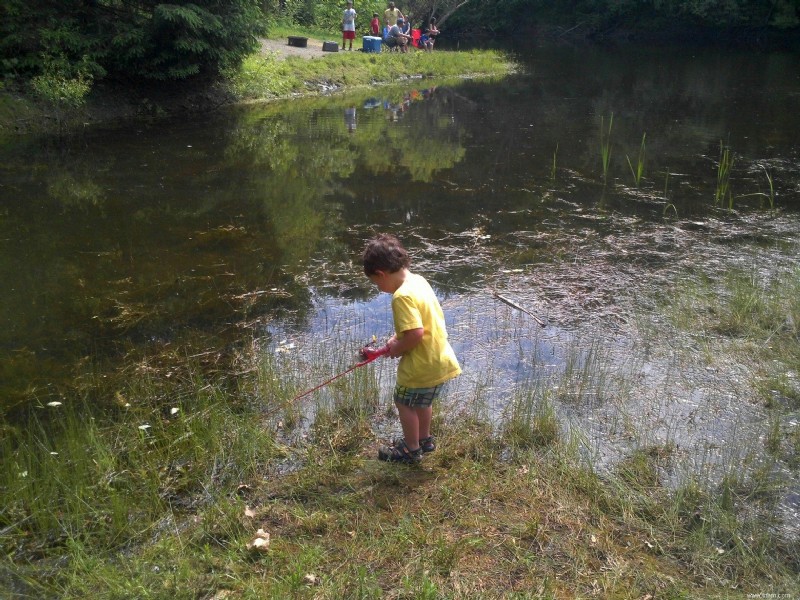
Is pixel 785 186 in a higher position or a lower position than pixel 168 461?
higher

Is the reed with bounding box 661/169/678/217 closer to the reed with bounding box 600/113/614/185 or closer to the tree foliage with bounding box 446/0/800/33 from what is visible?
the reed with bounding box 600/113/614/185

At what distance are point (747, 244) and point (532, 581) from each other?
604 cm

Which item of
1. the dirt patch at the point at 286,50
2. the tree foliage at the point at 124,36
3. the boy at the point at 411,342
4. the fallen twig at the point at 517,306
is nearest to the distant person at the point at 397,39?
the dirt patch at the point at 286,50

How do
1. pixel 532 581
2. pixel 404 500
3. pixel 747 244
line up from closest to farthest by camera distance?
pixel 532 581 → pixel 404 500 → pixel 747 244

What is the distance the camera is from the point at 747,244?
7926 millimetres

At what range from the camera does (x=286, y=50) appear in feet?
76.1

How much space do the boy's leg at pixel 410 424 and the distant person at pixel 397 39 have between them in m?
25.3

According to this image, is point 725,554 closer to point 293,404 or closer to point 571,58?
point 293,404

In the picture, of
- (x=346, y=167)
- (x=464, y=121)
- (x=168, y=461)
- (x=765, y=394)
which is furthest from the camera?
(x=464, y=121)

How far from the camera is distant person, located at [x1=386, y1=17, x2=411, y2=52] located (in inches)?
1072

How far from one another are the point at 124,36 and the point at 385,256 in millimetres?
12994

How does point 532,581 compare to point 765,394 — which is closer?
point 532,581

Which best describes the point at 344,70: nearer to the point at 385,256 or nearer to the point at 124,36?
the point at 124,36

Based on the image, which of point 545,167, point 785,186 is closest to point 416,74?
point 545,167
